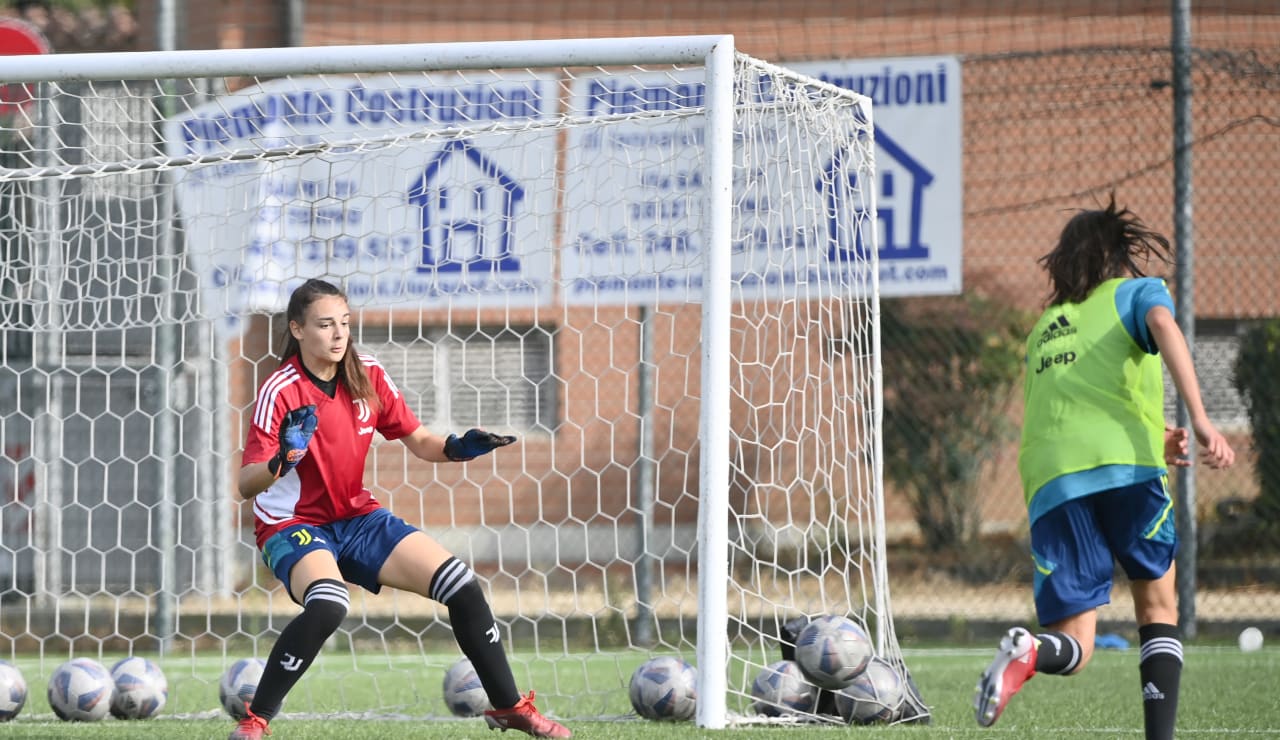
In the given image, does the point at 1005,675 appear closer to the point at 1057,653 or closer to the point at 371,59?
the point at 1057,653

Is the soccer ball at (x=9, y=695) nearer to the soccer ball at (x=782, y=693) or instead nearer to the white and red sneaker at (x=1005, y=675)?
the soccer ball at (x=782, y=693)

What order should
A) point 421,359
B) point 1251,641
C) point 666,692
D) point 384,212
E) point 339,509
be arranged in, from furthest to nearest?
point 421,359, point 384,212, point 1251,641, point 666,692, point 339,509

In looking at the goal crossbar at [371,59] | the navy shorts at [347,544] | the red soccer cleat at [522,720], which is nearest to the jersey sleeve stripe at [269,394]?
the navy shorts at [347,544]

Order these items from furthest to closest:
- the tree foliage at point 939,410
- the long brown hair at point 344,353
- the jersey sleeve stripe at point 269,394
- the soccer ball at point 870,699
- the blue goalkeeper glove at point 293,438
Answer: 1. the tree foliage at point 939,410
2. the soccer ball at point 870,699
3. the long brown hair at point 344,353
4. the jersey sleeve stripe at point 269,394
5. the blue goalkeeper glove at point 293,438

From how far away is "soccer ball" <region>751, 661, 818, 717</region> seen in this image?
5566mm

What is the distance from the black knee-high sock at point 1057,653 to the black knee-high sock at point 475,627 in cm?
164

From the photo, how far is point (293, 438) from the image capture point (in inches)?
174

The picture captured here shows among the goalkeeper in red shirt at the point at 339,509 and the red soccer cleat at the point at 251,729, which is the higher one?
the goalkeeper in red shirt at the point at 339,509

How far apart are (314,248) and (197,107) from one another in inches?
48.3

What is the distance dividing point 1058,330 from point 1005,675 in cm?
111

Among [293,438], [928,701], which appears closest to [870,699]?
[928,701]

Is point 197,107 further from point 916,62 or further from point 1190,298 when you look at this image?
point 1190,298

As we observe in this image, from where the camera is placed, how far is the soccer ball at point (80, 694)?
5809 mm

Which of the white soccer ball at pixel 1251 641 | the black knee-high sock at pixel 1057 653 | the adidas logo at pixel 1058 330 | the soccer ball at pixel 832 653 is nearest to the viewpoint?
the black knee-high sock at pixel 1057 653
